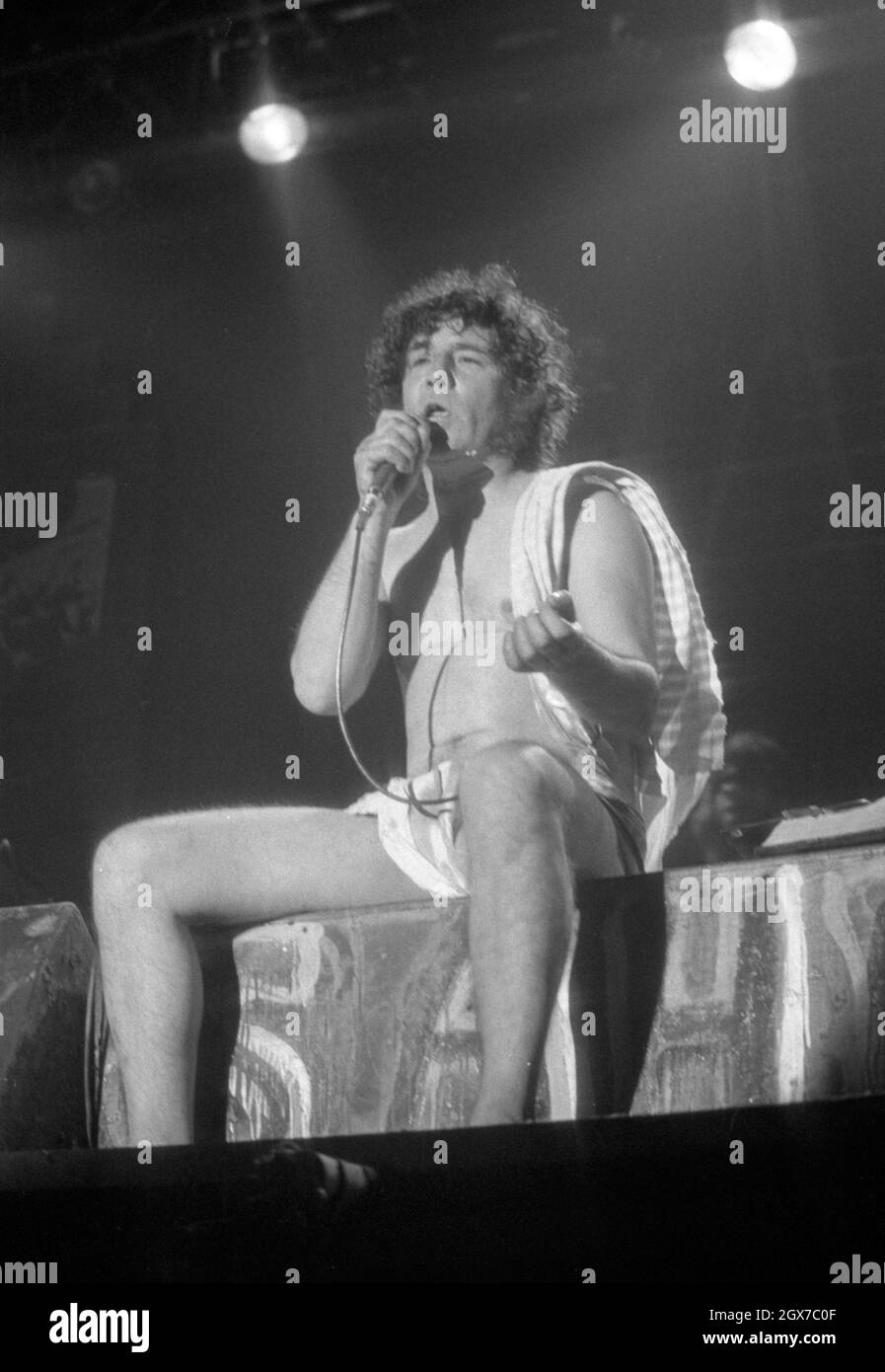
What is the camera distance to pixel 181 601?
283cm

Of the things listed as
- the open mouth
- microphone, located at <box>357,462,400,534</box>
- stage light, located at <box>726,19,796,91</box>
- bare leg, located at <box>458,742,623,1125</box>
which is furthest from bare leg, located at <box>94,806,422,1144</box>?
stage light, located at <box>726,19,796,91</box>

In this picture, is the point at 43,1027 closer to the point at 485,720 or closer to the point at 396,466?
the point at 485,720

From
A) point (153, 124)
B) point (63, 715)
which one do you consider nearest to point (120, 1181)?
point (63, 715)

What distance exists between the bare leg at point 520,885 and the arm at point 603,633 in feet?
0.43

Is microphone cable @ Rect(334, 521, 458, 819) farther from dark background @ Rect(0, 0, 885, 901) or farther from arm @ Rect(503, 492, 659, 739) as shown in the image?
arm @ Rect(503, 492, 659, 739)

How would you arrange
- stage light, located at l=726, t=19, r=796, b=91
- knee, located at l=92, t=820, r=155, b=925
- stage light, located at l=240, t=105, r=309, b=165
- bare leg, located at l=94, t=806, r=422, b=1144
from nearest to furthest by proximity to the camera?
bare leg, located at l=94, t=806, r=422, b=1144 < knee, located at l=92, t=820, r=155, b=925 < stage light, located at l=726, t=19, r=796, b=91 < stage light, located at l=240, t=105, r=309, b=165

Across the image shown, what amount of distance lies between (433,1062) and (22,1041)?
0.73 meters

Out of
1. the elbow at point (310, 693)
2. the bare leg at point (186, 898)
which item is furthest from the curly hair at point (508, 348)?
the bare leg at point (186, 898)

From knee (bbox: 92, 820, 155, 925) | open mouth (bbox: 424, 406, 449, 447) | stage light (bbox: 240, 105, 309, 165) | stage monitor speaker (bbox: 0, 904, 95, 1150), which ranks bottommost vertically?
stage monitor speaker (bbox: 0, 904, 95, 1150)

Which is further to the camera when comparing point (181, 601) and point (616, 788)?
point (181, 601)

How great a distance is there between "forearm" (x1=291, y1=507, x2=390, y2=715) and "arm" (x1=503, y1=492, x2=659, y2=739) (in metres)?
0.26

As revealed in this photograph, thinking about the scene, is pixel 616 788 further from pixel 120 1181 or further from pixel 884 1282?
pixel 120 1181

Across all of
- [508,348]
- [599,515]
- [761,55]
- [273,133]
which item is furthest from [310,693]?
[761,55]

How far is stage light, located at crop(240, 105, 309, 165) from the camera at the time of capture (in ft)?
9.77
